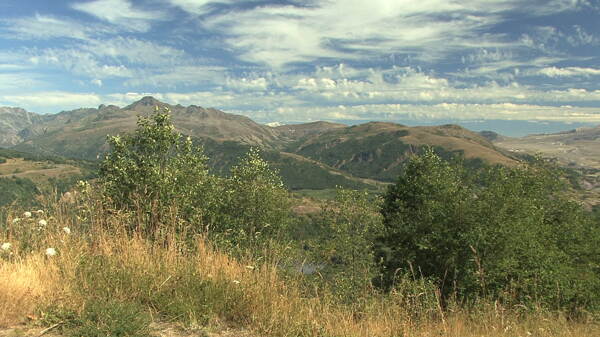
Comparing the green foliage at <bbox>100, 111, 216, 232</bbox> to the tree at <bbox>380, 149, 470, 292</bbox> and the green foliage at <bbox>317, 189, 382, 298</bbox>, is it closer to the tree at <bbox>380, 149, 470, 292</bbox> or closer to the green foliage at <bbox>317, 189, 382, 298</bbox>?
the tree at <bbox>380, 149, 470, 292</bbox>

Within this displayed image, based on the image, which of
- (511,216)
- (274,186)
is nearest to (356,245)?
(274,186)

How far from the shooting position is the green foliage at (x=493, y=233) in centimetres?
2364

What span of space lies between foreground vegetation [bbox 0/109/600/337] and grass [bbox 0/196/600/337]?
0.09ft

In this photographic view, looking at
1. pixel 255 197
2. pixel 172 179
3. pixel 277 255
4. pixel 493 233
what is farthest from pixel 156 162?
pixel 493 233

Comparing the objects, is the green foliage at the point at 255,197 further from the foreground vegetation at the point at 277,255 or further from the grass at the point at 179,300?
the grass at the point at 179,300

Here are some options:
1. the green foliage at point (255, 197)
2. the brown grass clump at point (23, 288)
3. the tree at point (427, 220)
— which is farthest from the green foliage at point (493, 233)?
the brown grass clump at point (23, 288)

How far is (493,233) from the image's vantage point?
2461cm

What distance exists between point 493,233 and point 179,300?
24.0 metres

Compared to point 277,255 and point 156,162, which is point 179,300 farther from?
point 156,162

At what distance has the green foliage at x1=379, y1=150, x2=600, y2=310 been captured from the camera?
23.6 meters

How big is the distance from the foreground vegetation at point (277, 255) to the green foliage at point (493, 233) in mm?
165

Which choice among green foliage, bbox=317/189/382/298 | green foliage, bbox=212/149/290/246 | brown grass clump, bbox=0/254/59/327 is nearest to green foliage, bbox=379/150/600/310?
green foliage, bbox=317/189/382/298

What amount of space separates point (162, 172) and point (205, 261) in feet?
54.6

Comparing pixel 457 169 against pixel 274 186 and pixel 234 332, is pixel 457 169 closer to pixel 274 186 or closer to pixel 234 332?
pixel 274 186
